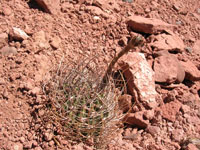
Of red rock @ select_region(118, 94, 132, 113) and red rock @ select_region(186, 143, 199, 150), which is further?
red rock @ select_region(118, 94, 132, 113)

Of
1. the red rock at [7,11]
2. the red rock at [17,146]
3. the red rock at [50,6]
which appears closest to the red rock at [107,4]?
the red rock at [50,6]

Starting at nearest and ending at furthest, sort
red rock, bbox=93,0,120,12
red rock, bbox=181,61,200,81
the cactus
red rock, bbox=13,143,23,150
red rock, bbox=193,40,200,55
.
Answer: red rock, bbox=13,143,23,150
the cactus
red rock, bbox=181,61,200,81
red rock, bbox=93,0,120,12
red rock, bbox=193,40,200,55

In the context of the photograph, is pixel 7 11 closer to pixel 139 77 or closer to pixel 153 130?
pixel 139 77

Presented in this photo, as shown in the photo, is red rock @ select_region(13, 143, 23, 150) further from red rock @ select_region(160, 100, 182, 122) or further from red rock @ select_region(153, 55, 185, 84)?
red rock @ select_region(153, 55, 185, 84)

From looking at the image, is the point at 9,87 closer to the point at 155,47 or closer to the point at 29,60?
the point at 29,60

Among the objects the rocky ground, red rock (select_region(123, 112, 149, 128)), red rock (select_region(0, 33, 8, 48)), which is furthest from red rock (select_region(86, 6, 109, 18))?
red rock (select_region(123, 112, 149, 128))

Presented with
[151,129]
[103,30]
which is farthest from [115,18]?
[151,129]
